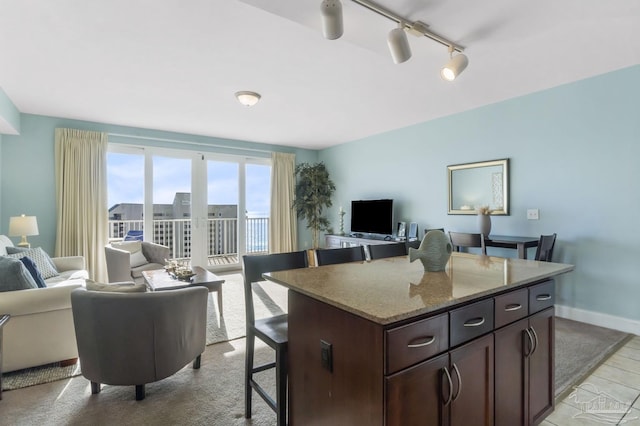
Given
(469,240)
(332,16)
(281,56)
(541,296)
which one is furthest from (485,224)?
(332,16)

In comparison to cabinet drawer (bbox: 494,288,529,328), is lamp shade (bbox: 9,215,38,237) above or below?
above

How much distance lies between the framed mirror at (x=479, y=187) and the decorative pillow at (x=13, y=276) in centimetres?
453

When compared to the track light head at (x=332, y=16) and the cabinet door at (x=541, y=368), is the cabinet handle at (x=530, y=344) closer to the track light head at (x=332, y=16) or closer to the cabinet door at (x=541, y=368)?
the cabinet door at (x=541, y=368)

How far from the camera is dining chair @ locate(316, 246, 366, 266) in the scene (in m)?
2.05

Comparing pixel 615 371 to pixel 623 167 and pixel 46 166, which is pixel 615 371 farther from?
pixel 46 166

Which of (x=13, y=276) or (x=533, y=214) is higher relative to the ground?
(x=533, y=214)

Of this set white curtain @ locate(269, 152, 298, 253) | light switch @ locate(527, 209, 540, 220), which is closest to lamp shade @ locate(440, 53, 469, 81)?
light switch @ locate(527, 209, 540, 220)

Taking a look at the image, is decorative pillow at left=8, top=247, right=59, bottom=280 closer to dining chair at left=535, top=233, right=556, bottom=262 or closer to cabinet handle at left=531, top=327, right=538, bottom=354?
cabinet handle at left=531, top=327, right=538, bottom=354

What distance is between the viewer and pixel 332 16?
Answer: 1.67m

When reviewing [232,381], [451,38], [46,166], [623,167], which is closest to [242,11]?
→ [451,38]

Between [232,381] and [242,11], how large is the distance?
2508 millimetres

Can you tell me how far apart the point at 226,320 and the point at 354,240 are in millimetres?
2674

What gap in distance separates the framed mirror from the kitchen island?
245 centimetres

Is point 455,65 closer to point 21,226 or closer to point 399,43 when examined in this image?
point 399,43
